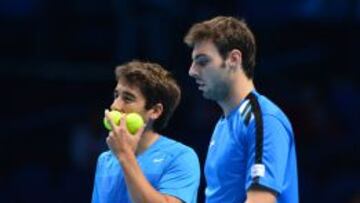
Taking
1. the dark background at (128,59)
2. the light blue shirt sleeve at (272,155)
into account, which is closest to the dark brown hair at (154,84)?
the light blue shirt sleeve at (272,155)

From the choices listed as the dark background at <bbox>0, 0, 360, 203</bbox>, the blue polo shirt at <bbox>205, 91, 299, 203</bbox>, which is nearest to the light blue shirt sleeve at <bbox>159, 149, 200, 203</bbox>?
the blue polo shirt at <bbox>205, 91, 299, 203</bbox>

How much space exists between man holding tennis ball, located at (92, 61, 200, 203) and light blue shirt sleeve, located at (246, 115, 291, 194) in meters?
0.53

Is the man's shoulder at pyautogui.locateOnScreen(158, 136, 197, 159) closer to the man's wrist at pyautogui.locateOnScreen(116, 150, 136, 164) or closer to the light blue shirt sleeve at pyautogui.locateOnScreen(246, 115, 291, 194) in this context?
the man's wrist at pyautogui.locateOnScreen(116, 150, 136, 164)

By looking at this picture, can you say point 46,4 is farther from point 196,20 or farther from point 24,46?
point 196,20

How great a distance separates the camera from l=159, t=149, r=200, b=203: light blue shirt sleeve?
537 centimetres

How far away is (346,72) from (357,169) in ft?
5.24

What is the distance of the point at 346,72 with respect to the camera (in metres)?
11.6

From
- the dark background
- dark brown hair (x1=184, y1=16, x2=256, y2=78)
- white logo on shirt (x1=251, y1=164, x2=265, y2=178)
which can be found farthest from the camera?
the dark background

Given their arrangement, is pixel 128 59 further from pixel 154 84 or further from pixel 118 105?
pixel 118 105

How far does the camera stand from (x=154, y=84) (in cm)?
554

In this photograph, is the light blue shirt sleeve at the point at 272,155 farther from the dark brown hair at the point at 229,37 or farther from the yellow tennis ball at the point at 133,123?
the yellow tennis ball at the point at 133,123

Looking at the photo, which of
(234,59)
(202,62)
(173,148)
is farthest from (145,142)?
(234,59)

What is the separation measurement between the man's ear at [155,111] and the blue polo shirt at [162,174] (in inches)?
5.6

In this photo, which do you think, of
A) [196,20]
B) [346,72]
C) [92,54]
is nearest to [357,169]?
[346,72]
